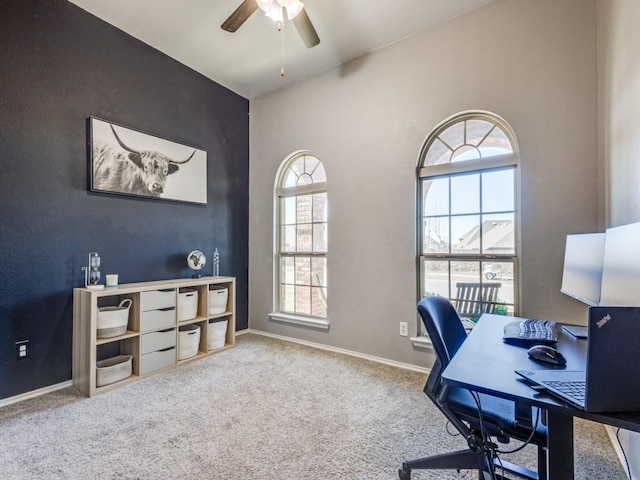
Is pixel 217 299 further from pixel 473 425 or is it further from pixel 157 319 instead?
pixel 473 425

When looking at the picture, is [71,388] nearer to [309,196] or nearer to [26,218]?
[26,218]

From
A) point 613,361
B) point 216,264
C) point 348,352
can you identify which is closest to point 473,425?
A: point 613,361

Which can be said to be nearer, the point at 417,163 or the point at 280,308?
the point at 417,163

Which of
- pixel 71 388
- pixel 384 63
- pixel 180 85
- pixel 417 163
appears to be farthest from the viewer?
pixel 180 85

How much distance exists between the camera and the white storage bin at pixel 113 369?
2.42 metres

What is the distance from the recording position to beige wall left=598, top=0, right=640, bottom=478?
147 centimetres

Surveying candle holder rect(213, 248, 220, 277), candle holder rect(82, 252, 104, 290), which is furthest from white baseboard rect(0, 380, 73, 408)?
candle holder rect(213, 248, 220, 277)

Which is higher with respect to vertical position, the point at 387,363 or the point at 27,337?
the point at 27,337

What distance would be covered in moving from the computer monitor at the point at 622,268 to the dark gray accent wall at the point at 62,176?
3469mm

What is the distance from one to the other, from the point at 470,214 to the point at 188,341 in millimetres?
2907

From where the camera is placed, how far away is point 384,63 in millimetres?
3082

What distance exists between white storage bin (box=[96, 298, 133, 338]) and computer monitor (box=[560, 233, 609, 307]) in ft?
10.5

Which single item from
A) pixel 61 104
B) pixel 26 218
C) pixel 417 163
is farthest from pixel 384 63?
pixel 26 218

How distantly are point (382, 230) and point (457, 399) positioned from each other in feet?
6.24
